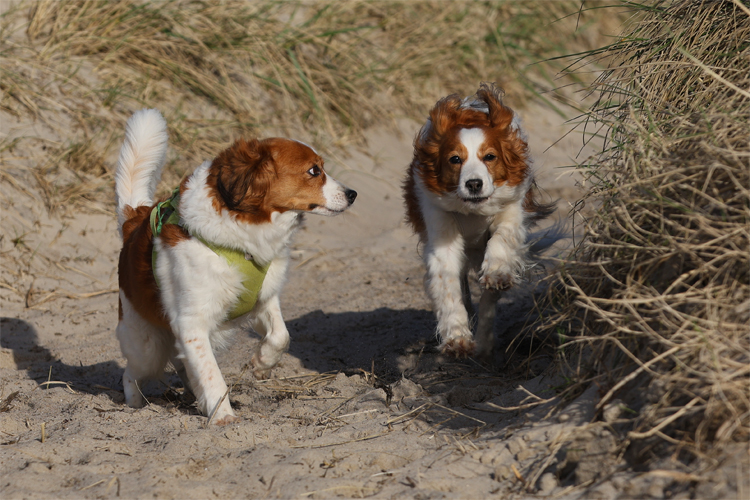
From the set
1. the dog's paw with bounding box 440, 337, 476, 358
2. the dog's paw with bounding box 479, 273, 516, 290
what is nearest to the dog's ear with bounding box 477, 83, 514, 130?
the dog's paw with bounding box 479, 273, 516, 290

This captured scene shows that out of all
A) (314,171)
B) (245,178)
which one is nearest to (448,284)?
(314,171)

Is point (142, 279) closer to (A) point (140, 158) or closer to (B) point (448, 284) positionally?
(A) point (140, 158)

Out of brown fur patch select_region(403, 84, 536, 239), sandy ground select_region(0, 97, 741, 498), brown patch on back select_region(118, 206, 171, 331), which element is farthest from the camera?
brown fur patch select_region(403, 84, 536, 239)

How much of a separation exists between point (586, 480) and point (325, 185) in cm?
209

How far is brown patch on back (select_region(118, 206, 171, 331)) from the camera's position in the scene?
13.3 ft

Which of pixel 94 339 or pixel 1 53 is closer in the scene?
pixel 94 339

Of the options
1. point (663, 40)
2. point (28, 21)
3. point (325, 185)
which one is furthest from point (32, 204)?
point (663, 40)

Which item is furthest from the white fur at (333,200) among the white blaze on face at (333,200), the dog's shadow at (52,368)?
the dog's shadow at (52,368)

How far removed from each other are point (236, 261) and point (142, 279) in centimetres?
61

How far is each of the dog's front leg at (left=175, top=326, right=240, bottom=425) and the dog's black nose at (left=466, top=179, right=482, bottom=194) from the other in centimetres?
165

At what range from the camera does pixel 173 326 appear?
3.88m

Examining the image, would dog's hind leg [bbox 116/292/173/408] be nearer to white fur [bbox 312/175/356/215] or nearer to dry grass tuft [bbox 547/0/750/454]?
white fur [bbox 312/175/356/215]

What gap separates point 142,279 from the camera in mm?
4062

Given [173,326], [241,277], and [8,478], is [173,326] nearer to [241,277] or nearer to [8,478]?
[241,277]
